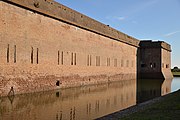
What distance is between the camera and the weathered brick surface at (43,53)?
10836mm

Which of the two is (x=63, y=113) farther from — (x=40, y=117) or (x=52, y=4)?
(x=52, y=4)

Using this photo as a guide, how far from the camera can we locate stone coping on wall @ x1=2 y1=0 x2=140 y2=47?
12516mm

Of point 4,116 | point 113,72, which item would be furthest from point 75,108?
point 113,72

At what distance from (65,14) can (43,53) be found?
3.31 meters

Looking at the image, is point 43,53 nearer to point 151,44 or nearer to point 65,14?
point 65,14

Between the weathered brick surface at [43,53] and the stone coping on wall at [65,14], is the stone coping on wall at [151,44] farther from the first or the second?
the weathered brick surface at [43,53]

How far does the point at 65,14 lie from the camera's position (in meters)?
15.6

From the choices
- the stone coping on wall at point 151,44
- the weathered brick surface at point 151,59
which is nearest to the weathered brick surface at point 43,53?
the weathered brick surface at point 151,59

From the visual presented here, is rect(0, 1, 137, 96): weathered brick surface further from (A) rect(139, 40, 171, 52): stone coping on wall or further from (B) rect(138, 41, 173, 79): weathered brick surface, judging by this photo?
(A) rect(139, 40, 171, 52): stone coping on wall

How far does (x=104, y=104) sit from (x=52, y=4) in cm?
676

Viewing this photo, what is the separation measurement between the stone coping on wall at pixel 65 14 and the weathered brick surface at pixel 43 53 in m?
0.23

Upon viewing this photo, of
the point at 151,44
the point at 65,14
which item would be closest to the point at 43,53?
→ the point at 65,14

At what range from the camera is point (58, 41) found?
1487cm

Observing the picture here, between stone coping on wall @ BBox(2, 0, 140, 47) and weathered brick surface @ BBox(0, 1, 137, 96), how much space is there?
23 centimetres
